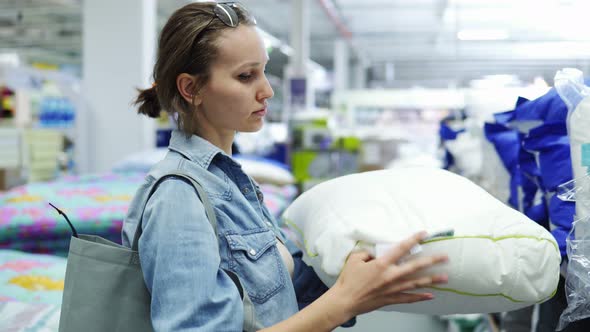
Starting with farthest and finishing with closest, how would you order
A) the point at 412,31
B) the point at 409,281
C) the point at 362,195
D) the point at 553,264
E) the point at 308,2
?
the point at 412,31 < the point at 308,2 < the point at 362,195 < the point at 553,264 < the point at 409,281

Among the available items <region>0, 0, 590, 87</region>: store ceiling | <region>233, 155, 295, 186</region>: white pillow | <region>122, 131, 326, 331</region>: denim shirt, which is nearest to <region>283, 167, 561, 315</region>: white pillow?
→ <region>122, 131, 326, 331</region>: denim shirt

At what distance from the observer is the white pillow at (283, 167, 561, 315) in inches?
39.6

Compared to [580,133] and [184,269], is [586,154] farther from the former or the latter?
[184,269]

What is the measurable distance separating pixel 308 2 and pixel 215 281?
10.5 metres

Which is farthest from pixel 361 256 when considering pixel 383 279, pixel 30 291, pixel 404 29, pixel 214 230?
pixel 404 29

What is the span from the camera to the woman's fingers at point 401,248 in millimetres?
892

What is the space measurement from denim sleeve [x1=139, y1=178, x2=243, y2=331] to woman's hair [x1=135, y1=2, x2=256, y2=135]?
0.24 m

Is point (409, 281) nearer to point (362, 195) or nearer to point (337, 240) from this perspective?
point (337, 240)

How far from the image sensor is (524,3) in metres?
8.28

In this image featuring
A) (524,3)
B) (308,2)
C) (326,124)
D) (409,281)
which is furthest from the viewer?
(308,2)

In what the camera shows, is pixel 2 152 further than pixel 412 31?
No

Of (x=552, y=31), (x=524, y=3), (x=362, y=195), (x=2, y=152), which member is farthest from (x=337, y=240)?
(x=552, y=31)

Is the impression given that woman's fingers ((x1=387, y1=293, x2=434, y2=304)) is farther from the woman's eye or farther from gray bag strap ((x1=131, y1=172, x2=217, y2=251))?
the woman's eye

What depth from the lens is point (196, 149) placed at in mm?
1142
